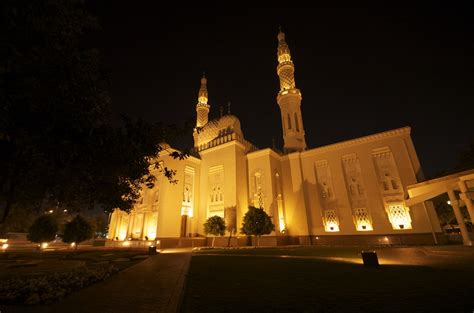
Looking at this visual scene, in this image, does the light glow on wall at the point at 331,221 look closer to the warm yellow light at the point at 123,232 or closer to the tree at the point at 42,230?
the warm yellow light at the point at 123,232

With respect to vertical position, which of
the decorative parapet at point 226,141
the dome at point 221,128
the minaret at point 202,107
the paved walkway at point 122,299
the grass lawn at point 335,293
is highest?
the minaret at point 202,107

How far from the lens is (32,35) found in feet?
16.4

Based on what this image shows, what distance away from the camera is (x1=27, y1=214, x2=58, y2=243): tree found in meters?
23.4

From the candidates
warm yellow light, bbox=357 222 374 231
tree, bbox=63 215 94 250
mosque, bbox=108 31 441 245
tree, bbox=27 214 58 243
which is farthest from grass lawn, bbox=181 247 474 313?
tree, bbox=27 214 58 243

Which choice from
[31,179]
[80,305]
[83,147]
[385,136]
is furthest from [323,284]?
[385,136]

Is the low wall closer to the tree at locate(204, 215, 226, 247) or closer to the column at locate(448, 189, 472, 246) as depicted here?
the tree at locate(204, 215, 226, 247)

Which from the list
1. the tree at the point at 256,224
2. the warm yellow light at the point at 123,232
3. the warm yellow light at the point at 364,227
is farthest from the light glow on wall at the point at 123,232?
the warm yellow light at the point at 364,227

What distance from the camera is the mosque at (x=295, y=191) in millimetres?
22984

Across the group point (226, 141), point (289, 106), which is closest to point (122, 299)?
point (226, 141)

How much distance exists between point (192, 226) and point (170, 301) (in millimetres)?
25944

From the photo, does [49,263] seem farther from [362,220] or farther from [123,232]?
[362,220]

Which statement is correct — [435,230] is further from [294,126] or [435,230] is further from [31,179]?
[31,179]

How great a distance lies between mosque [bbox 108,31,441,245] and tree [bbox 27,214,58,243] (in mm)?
8501

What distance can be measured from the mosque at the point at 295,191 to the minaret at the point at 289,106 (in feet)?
0.51
